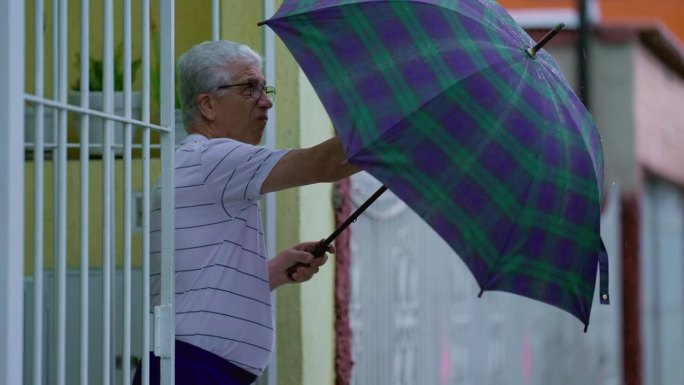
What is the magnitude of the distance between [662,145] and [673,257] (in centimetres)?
91

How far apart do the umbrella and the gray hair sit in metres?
0.55

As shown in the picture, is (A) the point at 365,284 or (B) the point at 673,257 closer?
(A) the point at 365,284

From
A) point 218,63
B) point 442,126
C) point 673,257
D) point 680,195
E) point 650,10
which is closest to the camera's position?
point 442,126

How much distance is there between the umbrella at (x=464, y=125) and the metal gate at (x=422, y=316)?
2449 millimetres

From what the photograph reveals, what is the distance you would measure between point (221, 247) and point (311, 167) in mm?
428

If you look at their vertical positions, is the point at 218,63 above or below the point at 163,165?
above

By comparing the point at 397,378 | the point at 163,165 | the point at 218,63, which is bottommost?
the point at 397,378

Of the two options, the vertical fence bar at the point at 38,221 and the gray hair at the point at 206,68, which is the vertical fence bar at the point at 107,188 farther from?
the gray hair at the point at 206,68

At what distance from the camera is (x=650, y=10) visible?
10859 mm

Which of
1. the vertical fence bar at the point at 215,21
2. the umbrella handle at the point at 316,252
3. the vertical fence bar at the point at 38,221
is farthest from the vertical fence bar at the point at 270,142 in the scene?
the vertical fence bar at the point at 38,221

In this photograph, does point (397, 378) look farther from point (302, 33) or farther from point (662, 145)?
point (662, 145)

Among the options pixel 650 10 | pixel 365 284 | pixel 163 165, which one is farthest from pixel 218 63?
pixel 650 10

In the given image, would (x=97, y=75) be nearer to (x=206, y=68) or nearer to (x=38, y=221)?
(x=206, y=68)

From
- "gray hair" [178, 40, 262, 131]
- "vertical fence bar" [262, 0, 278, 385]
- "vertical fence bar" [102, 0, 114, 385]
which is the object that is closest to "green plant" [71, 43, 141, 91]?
"vertical fence bar" [262, 0, 278, 385]
